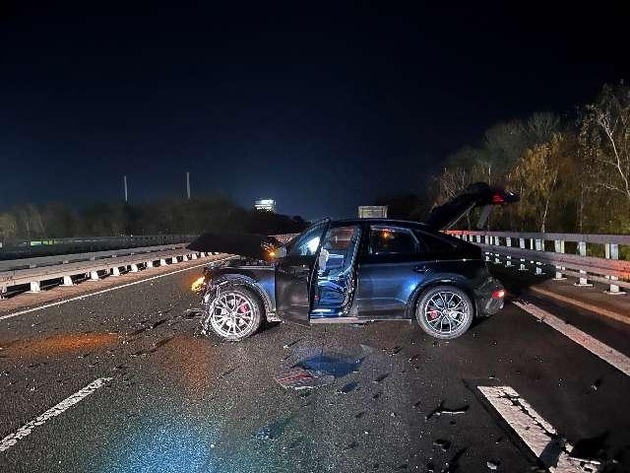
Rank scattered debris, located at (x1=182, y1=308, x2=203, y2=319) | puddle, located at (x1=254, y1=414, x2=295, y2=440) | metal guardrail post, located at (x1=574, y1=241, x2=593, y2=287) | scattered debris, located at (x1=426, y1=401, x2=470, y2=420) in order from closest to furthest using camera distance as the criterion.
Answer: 1. puddle, located at (x1=254, y1=414, x2=295, y2=440)
2. scattered debris, located at (x1=426, y1=401, x2=470, y2=420)
3. scattered debris, located at (x1=182, y1=308, x2=203, y2=319)
4. metal guardrail post, located at (x1=574, y1=241, x2=593, y2=287)

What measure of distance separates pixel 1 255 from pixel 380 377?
43.0 metres

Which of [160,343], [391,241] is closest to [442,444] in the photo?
[391,241]

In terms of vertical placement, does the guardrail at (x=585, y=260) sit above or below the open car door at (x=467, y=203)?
below

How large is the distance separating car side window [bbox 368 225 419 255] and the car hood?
1409mm

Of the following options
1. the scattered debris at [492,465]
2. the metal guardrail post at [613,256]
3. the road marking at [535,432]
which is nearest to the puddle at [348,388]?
the road marking at [535,432]

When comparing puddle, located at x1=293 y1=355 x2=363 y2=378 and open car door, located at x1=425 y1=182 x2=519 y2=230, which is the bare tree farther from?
puddle, located at x1=293 y1=355 x2=363 y2=378

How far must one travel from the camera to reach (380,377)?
6.14 meters

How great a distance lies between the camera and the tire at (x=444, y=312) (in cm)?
802

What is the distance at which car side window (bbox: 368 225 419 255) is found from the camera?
26.7 feet

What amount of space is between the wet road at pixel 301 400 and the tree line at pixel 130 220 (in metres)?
98.4

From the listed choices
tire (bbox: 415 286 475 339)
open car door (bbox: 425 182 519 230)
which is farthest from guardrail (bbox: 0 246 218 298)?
tire (bbox: 415 286 475 339)

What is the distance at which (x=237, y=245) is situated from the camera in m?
8.68

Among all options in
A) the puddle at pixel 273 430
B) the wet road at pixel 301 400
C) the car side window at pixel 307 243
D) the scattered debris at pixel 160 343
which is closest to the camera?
the wet road at pixel 301 400

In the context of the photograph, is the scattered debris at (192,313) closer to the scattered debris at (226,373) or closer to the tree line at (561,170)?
the scattered debris at (226,373)
